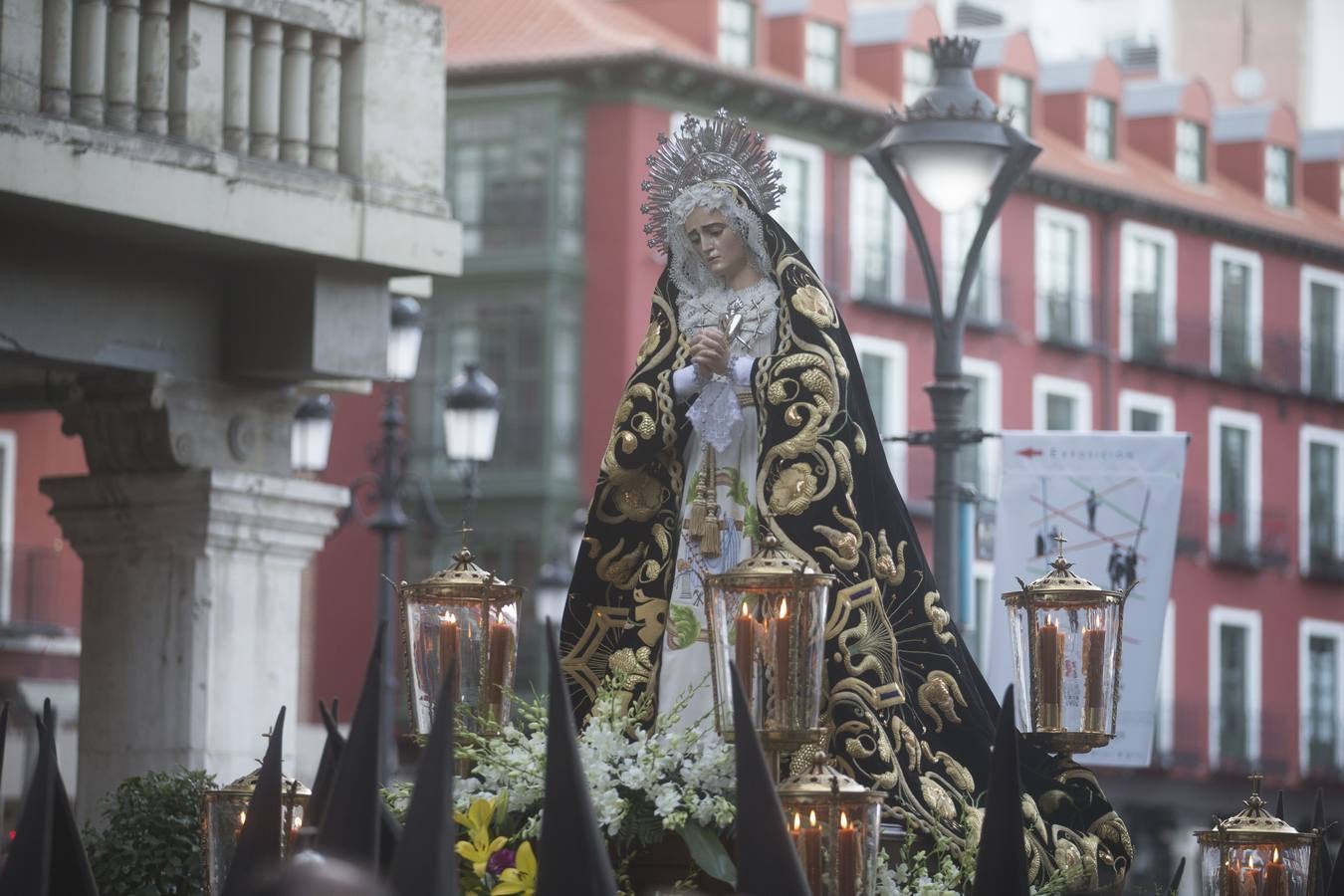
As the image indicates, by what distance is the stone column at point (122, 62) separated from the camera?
1159 centimetres

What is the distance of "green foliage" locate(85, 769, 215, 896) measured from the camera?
31.7 ft

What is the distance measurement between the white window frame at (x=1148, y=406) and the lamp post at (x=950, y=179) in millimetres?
29403

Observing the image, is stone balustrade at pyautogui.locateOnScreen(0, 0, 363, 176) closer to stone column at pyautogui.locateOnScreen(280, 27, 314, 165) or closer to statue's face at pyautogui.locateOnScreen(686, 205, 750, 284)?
stone column at pyautogui.locateOnScreen(280, 27, 314, 165)

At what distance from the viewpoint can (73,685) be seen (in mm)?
30344

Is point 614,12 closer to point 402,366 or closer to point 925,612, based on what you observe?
point 402,366

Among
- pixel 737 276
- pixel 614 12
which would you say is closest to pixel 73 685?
pixel 614 12

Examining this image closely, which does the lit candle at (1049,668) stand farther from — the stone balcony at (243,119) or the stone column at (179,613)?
the stone column at (179,613)

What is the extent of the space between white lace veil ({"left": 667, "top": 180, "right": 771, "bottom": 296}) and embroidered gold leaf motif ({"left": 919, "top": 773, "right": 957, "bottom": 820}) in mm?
1708

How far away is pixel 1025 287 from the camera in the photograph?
4091cm

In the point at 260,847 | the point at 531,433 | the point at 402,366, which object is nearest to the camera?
the point at 260,847

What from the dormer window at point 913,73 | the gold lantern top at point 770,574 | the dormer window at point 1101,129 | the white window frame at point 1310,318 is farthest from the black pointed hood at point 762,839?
the white window frame at point 1310,318

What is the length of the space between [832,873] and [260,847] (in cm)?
137

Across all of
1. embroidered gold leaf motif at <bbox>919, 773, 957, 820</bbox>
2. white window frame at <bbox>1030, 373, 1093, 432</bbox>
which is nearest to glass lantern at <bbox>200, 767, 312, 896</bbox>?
embroidered gold leaf motif at <bbox>919, 773, 957, 820</bbox>

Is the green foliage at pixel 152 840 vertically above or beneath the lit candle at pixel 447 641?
beneath
